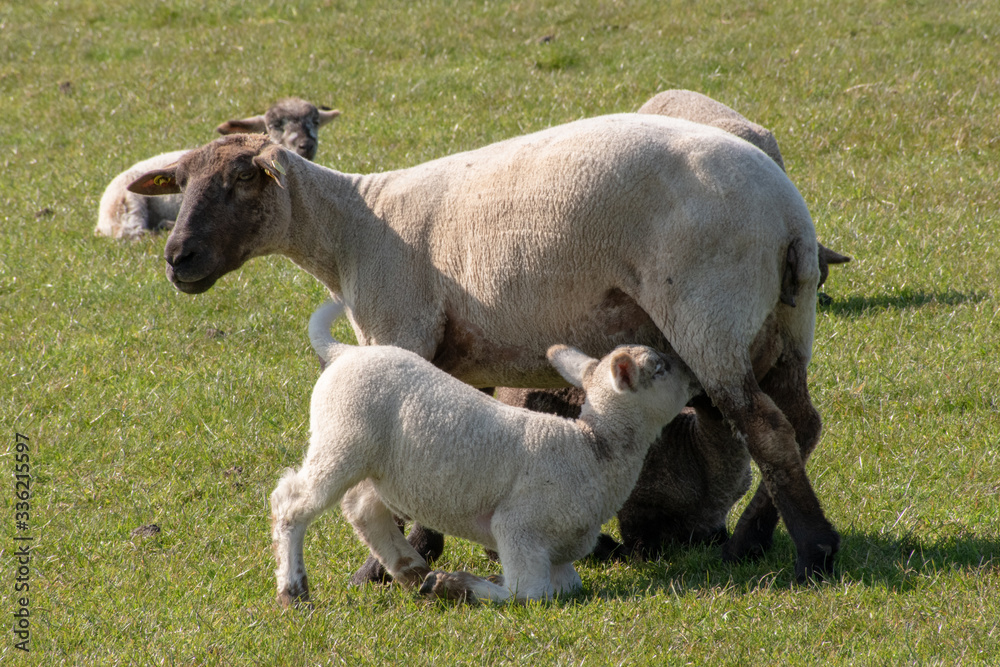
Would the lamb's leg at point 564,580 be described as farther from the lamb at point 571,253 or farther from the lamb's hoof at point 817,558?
the lamb's hoof at point 817,558

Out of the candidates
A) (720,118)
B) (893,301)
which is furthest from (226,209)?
(893,301)

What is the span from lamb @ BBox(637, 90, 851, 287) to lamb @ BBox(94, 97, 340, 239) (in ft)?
12.8

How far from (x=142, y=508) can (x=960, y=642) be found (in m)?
4.27

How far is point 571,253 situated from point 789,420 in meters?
1.32

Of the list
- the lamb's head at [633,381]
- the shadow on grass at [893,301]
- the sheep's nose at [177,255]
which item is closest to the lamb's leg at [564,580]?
the lamb's head at [633,381]

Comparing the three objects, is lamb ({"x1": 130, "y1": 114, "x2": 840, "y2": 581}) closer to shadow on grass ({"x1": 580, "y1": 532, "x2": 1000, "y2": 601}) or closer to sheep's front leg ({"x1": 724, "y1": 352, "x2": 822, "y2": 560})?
sheep's front leg ({"x1": 724, "y1": 352, "x2": 822, "y2": 560})

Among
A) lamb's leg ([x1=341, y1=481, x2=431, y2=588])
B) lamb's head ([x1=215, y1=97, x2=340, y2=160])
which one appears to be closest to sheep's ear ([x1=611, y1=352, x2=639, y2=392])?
lamb's leg ([x1=341, y1=481, x2=431, y2=588])

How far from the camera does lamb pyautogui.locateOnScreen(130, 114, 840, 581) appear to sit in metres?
5.18

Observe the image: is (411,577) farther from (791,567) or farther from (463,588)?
(791,567)

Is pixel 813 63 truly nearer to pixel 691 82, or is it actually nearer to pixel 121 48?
pixel 691 82

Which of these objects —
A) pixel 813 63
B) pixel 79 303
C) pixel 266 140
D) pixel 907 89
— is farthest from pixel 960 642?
pixel 813 63

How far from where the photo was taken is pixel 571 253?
18.0 feet

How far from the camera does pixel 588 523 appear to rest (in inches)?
201

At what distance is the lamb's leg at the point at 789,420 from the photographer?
5.57 meters
